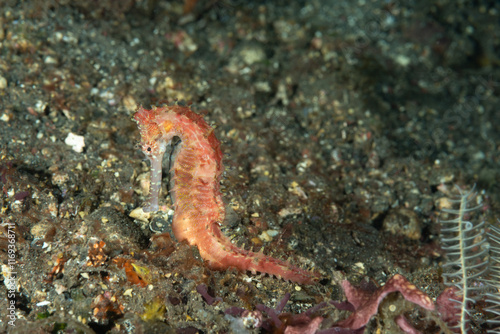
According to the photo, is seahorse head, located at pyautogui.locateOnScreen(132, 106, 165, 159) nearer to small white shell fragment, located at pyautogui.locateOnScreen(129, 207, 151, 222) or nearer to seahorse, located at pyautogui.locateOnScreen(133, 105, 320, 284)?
seahorse, located at pyautogui.locateOnScreen(133, 105, 320, 284)

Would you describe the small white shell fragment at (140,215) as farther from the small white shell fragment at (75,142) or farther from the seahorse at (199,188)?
the small white shell fragment at (75,142)

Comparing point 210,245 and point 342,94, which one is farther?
point 342,94

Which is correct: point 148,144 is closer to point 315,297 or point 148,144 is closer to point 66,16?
point 315,297

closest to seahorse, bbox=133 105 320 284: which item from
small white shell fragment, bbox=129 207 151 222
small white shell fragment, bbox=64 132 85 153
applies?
small white shell fragment, bbox=129 207 151 222

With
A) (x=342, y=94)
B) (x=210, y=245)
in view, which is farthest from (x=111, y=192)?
(x=342, y=94)

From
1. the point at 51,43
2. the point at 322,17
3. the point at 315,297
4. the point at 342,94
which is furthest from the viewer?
the point at 322,17

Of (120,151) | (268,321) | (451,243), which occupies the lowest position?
(451,243)
